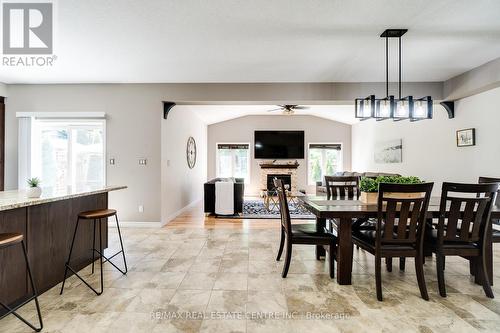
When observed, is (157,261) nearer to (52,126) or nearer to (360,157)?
(52,126)

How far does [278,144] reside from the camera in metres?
9.09

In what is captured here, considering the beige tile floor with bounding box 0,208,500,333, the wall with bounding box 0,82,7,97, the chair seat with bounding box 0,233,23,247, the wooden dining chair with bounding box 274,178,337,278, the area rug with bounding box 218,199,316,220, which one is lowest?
the beige tile floor with bounding box 0,208,500,333

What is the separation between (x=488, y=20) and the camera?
98.5 inches

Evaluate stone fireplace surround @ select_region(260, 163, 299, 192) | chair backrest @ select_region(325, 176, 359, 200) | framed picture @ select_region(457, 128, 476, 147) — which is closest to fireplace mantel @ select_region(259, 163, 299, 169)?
stone fireplace surround @ select_region(260, 163, 299, 192)

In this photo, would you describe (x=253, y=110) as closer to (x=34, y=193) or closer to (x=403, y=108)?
(x=403, y=108)

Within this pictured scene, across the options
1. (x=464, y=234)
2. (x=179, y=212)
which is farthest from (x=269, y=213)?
(x=464, y=234)

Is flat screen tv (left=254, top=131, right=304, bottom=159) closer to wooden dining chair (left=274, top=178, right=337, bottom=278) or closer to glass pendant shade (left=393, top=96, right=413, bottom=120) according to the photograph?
glass pendant shade (left=393, top=96, right=413, bottom=120)

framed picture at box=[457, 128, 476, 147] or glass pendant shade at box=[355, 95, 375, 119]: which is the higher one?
glass pendant shade at box=[355, 95, 375, 119]

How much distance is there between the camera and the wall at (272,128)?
920cm

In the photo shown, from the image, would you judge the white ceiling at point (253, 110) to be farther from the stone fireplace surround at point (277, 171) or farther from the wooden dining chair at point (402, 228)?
the wooden dining chair at point (402, 228)

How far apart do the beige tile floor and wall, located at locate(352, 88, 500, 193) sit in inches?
65.8

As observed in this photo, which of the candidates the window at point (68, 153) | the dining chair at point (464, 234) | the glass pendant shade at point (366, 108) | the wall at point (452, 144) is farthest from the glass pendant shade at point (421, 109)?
the window at point (68, 153)

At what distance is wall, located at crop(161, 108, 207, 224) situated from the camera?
480cm

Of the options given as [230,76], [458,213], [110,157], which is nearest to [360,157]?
[230,76]
